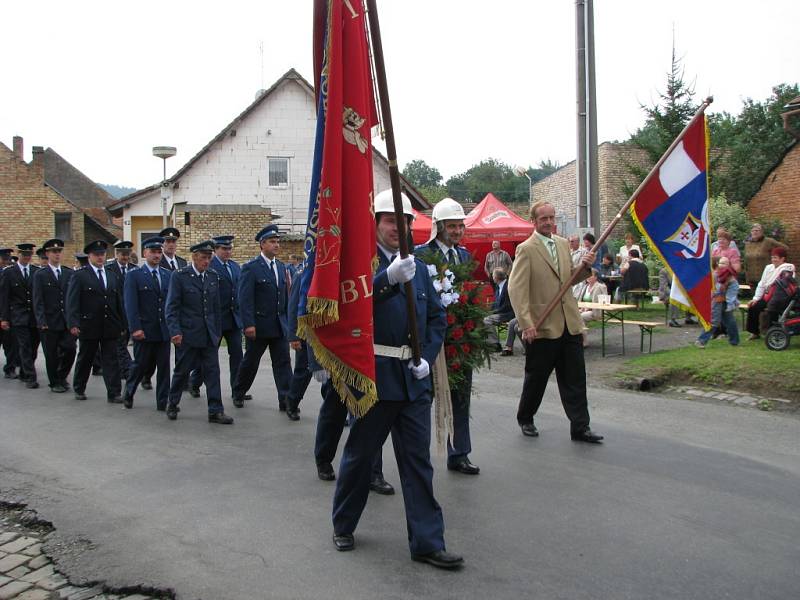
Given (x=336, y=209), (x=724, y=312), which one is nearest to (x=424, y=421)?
(x=336, y=209)

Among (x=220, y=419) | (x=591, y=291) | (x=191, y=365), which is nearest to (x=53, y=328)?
(x=191, y=365)

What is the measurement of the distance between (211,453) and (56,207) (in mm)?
41597

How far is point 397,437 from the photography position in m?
4.80

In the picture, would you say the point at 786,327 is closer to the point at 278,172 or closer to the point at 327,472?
the point at 327,472

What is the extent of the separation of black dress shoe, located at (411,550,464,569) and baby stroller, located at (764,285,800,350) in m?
8.50

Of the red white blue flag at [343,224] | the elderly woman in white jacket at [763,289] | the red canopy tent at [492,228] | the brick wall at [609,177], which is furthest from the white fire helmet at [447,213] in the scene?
the brick wall at [609,177]

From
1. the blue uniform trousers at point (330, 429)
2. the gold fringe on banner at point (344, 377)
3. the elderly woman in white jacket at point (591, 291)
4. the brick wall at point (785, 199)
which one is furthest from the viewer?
the brick wall at point (785, 199)

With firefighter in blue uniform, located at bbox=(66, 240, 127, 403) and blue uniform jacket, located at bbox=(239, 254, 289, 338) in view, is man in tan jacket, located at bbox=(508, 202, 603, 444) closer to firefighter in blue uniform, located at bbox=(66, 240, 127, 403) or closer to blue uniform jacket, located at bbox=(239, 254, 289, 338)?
blue uniform jacket, located at bbox=(239, 254, 289, 338)

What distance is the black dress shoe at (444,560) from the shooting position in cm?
449

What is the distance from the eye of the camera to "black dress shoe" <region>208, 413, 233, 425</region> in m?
8.62

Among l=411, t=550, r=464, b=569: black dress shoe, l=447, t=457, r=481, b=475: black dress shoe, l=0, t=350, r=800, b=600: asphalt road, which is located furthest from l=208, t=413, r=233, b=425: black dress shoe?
l=411, t=550, r=464, b=569: black dress shoe

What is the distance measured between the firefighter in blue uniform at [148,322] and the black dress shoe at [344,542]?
5335 millimetres

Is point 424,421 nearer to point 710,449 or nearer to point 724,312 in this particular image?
point 710,449

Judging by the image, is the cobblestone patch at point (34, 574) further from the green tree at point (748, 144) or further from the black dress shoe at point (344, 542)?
the green tree at point (748, 144)
